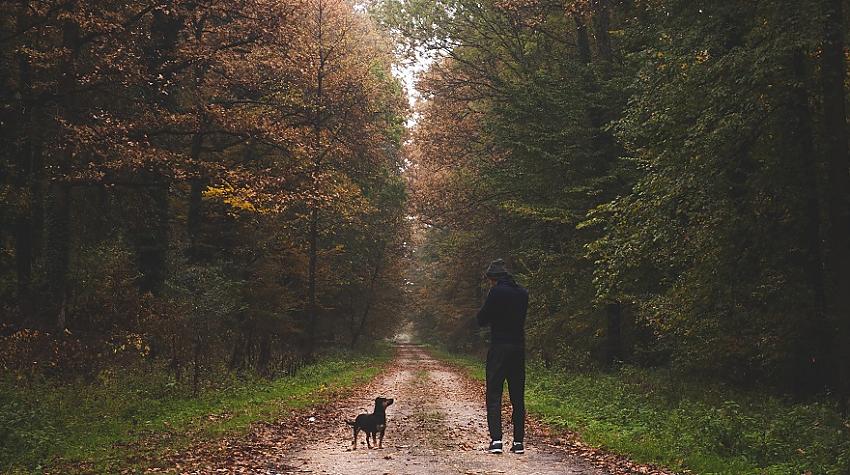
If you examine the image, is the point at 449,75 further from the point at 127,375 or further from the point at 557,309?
the point at 127,375

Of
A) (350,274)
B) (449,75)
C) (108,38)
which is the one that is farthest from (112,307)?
(350,274)

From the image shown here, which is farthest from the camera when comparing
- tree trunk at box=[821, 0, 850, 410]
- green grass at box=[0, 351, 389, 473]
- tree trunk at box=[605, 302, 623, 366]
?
tree trunk at box=[605, 302, 623, 366]

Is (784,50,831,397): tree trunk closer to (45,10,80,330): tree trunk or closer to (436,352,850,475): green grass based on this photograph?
(436,352,850,475): green grass

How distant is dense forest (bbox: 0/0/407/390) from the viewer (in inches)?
501

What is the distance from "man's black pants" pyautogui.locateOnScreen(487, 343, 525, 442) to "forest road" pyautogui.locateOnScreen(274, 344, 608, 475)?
0.40 meters

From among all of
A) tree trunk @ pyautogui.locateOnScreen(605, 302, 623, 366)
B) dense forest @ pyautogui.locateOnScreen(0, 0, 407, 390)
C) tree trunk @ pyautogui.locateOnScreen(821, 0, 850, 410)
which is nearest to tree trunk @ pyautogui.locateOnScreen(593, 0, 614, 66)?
tree trunk @ pyautogui.locateOnScreen(605, 302, 623, 366)

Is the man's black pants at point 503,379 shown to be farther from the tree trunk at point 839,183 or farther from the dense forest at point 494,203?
the tree trunk at point 839,183

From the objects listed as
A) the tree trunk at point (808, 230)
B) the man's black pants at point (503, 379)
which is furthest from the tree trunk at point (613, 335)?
the man's black pants at point (503, 379)

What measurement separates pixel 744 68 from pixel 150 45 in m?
13.5

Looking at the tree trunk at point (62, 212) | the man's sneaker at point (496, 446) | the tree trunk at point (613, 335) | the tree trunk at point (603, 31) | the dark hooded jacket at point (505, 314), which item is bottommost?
the man's sneaker at point (496, 446)

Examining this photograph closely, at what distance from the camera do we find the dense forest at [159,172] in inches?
501

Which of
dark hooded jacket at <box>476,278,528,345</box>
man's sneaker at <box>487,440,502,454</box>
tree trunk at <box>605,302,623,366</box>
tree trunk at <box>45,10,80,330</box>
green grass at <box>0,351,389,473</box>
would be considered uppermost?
tree trunk at <box>45,10,80,330</box>

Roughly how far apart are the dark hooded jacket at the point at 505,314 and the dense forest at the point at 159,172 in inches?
305

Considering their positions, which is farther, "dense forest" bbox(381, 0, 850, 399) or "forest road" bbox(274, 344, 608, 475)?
"dense forest" bbox(381, 0, 850, 399)
